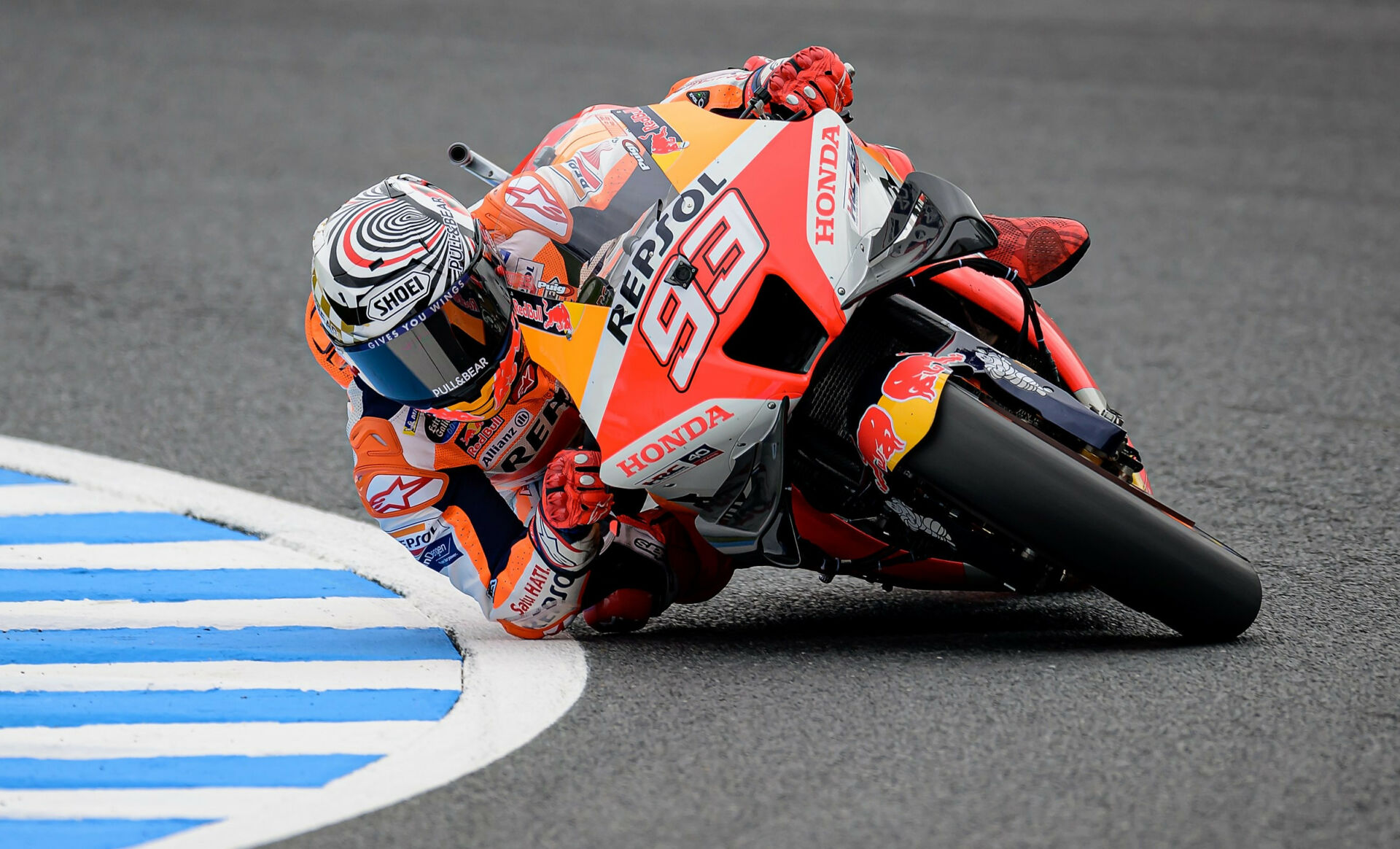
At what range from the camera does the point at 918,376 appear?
127 inches

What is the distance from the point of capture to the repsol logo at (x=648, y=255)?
130 inches

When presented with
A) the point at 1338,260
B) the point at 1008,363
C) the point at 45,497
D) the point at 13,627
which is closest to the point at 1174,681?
the point at 1008,363

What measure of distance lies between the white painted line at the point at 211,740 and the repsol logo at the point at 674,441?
29.7 inches

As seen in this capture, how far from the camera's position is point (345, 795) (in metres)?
3.04

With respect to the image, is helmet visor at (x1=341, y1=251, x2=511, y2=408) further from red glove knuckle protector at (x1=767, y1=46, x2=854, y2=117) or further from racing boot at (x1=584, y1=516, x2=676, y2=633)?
red glove knuckle protector at (x1=767, y1=46, x2=854, y2=117)

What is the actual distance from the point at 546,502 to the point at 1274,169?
7.68 m

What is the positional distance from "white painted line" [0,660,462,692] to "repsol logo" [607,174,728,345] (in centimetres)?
102

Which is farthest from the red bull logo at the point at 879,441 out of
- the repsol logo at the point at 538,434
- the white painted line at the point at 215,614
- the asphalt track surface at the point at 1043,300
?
the white painted line at the point at 215,614

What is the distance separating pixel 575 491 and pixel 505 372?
0.34 metres

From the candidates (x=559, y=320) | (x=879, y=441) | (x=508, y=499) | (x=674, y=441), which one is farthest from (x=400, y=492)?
(x=879, y=441)

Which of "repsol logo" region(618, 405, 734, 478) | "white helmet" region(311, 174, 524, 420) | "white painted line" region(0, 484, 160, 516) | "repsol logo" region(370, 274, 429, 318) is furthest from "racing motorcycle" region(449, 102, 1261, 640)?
"white painted line" region(0, 484, 160, 516)

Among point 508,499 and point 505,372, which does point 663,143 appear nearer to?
point 505,372

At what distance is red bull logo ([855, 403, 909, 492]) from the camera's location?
3174mm

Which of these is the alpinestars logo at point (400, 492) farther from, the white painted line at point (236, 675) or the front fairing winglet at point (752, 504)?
the front fairing winglet at point (752, 504)
